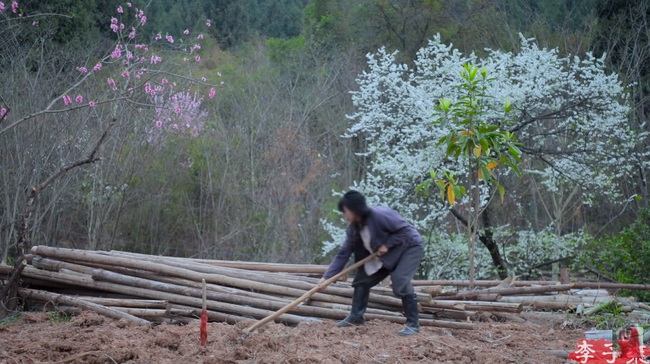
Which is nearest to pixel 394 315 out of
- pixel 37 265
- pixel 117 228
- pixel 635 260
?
pixel 37 265

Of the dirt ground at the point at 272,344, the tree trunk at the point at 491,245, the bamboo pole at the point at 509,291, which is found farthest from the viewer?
the tree trunk at the point at 491,245

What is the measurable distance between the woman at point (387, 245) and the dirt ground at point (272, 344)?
408 mm

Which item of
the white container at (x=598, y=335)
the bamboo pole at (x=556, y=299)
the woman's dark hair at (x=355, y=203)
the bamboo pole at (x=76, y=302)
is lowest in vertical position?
the bamboo pole at (x=76, y=302)

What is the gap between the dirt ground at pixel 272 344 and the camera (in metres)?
6.45

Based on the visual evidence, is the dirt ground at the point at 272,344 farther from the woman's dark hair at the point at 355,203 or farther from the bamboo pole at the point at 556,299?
the woman's dark hair at the point at 355,203

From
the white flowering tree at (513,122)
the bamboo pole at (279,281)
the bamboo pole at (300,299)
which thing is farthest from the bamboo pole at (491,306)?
the white flowering tree at (513,122)

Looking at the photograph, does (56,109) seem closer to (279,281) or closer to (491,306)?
(279,281)

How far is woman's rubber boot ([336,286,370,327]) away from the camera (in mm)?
7859

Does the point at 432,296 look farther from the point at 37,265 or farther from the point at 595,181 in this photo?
the point at 595,181

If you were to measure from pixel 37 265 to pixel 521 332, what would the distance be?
549cm

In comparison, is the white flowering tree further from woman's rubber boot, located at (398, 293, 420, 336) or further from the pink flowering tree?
woman's rubber boot, located at (398, 293, 420, 336)

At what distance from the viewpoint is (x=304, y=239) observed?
60.5 ft

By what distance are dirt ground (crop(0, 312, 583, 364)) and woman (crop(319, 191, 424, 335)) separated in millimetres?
408

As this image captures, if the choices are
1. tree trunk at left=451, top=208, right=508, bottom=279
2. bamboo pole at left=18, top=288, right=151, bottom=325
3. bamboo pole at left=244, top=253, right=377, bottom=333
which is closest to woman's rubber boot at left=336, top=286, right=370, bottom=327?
bamboo pole at left=244, top=253, right=377, bottom=333
